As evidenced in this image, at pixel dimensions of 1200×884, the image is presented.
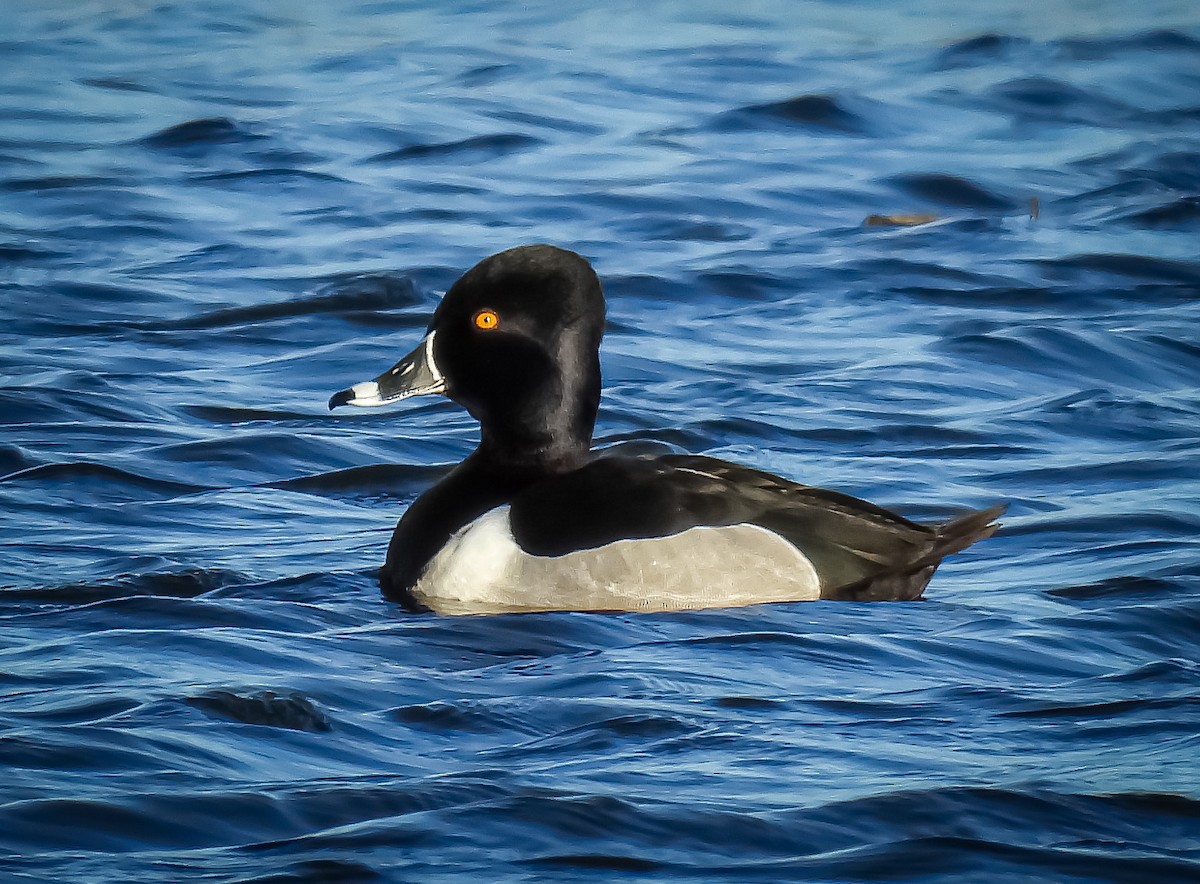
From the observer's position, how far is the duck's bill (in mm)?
7840

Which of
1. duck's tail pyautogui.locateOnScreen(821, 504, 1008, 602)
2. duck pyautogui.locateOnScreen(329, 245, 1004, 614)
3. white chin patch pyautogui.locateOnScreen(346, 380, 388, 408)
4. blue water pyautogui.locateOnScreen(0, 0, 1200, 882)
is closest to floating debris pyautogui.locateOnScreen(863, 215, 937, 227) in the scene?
blue water pyautogui.locateOnScreen(0, 0, 1200, 882)

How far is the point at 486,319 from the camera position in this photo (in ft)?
24.9

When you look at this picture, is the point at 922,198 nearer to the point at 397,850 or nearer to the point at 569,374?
the point at 569,374

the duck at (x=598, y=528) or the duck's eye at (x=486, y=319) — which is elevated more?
the duck's eye at (x=486, y=319)

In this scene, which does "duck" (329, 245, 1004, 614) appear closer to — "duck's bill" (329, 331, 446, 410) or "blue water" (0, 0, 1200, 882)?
"blue water" (0, 0, 1200, 882)

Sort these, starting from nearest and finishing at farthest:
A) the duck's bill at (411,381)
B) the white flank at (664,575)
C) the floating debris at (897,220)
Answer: the white flank at (664,575) → the duck's bill at (411,381) → the floating debris at (897,220)

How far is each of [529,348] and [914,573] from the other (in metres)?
1.50

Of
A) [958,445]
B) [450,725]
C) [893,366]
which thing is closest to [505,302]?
[450,725]

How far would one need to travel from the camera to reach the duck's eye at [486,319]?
24.8 feet

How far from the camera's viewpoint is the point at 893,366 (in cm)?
1126

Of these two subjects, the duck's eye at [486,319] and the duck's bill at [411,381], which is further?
the duck's bill at [411,381]

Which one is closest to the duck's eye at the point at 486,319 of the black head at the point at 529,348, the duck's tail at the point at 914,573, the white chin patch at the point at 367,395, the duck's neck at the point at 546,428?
the black head at the point at 529,348

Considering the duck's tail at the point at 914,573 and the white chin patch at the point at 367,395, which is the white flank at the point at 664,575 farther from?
the white chin patch at the point at 367,395

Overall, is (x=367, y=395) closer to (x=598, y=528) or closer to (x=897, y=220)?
(x=598, y=528)
